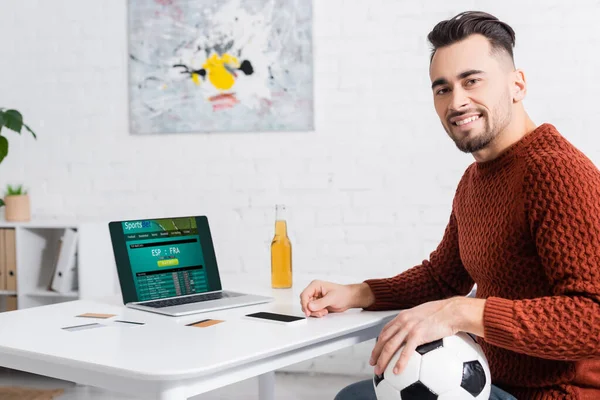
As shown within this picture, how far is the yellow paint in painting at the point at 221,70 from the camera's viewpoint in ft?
12.2

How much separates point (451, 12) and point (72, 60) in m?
1.96

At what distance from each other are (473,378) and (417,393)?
0.11m

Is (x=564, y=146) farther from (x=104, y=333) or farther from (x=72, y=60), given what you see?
(x=72, y=60)

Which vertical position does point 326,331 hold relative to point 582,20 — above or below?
below

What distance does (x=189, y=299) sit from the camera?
208cm

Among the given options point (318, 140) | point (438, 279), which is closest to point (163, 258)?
point (438, 279)

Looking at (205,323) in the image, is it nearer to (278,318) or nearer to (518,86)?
(278,318)

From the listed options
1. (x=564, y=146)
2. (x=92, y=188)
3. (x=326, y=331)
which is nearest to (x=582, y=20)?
(x=564, y=146)

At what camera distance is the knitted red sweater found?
149 centimetres

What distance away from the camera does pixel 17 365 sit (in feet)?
5.12

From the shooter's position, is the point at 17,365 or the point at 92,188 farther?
the point at 92,188

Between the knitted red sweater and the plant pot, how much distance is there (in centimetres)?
269

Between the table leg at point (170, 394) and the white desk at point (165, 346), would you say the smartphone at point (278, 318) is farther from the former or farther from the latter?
the table leg at point (170, 394)

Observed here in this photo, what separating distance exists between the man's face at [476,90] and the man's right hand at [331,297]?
46 centimetres
